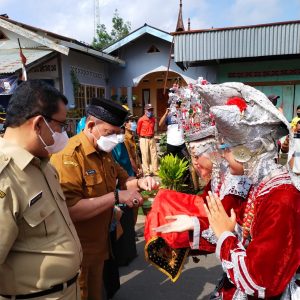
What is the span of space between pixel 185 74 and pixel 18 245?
11257 millimetres

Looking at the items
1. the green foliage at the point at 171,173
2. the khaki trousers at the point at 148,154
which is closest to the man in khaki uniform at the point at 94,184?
the green foliage at the point at 171,173

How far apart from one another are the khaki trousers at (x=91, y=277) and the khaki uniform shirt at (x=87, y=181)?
5 cm

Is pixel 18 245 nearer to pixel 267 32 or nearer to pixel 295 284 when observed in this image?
pixel 295 284

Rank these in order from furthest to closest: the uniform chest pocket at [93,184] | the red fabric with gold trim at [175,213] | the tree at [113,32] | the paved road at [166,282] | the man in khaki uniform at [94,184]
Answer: the tree at [113,32] → the paved road at [166,282] → the uniform chest pocket at [93,184] → the man in khaki uniform at [94,184] → the red fabric with gold trim at [175,213]

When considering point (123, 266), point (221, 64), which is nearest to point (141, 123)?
point (221, 64)

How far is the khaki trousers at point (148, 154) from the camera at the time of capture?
338 inches

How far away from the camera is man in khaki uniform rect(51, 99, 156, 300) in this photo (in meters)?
2.07

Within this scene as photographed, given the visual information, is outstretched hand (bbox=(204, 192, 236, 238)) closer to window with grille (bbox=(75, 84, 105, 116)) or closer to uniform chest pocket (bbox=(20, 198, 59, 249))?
uniform chest pocket (bbox=(20, 198, 59, 249))

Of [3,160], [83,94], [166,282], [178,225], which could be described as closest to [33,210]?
[3,160]

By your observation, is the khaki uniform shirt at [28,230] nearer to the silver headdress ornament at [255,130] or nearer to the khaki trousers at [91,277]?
the khaki trousers at [91,277]

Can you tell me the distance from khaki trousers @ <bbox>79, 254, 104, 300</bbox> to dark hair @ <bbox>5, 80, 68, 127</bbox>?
3.98ft

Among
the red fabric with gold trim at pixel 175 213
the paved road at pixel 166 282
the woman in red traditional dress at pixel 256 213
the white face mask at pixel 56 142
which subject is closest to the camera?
the woman in red traditional dress at pixel 256 213

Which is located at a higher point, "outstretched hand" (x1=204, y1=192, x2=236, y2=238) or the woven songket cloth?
"outstretched hand" (x1=204, y1=192, x2=236, y2=238)

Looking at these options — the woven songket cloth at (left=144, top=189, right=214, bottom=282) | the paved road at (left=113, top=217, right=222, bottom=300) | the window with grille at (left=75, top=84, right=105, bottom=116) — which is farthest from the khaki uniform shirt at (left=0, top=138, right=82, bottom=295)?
the window with grille at (left=75, top=84, right=105, bottom=116)
